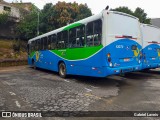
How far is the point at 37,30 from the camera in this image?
101ft

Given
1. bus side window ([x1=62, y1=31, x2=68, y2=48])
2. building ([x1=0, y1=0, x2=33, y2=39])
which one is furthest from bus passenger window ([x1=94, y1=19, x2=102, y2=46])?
building ([x1=0, y1=0, x2=33, y2=39])

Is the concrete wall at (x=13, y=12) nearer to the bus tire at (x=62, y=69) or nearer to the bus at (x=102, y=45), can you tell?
the bus tire at (x=62, y=69)

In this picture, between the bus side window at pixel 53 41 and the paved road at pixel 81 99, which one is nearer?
the paved road at pixel 81 99

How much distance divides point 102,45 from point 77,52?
209 cm

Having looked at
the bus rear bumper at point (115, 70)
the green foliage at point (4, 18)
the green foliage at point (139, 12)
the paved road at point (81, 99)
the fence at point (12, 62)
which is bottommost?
the paved road at point (81, 99)

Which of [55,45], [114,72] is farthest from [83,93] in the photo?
[55,45]

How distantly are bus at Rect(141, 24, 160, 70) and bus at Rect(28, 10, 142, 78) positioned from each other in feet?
6.11

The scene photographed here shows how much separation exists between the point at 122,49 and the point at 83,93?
2716mm

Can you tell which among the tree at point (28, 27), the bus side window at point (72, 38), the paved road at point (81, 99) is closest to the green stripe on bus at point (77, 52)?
the bus side window at point (72, 38)

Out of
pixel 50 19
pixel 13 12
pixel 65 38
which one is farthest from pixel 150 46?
pixel 13 12

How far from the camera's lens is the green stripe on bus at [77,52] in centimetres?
847

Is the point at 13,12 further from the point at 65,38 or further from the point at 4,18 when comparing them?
the point at 65,38

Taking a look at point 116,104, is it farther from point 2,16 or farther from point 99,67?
point 2,16

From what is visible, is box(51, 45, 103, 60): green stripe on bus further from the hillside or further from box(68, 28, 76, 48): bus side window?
the hillside
